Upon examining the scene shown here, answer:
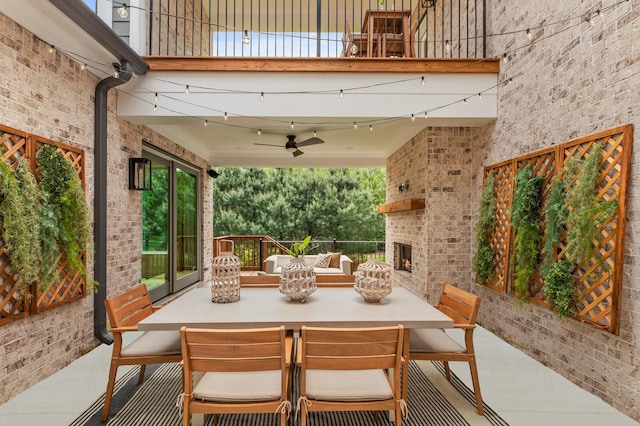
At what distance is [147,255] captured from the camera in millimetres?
5051

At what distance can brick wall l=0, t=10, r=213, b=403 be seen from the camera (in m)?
2.53

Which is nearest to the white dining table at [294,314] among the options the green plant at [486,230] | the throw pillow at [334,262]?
the green plant at [486,230]

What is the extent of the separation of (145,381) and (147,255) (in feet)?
8.60

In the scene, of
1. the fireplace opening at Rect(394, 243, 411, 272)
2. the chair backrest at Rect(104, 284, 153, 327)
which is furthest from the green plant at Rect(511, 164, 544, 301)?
the chair backrest at Rect(104, 284, 153, 327)

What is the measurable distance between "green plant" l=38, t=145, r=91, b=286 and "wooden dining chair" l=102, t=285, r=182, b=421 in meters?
0.84

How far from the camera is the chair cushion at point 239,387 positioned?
5.45ft

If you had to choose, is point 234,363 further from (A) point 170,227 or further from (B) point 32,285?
(A) point 170,227

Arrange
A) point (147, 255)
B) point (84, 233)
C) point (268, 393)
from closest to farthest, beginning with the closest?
point (268, 393), point (84, 233), point (147, 255)

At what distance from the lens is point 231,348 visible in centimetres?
158

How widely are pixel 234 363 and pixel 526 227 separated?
2700 mm

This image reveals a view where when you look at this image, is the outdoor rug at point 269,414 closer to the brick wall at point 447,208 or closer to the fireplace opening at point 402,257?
the brick wall at point 447,208

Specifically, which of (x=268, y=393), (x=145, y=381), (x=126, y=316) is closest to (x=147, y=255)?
(x=145, y=381)

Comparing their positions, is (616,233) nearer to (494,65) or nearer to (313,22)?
(494,65)

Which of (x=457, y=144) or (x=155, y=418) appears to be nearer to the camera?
(x=155, y=418)
